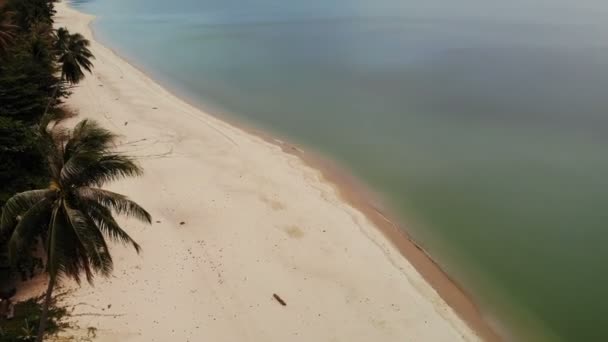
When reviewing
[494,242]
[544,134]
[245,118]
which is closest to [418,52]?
[544,134]

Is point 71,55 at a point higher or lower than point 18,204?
higher

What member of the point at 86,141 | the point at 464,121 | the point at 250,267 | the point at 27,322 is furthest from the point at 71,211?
the point at 464,121

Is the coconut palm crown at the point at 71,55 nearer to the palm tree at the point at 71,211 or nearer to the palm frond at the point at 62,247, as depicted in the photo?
the palm tree at the point at 71,211

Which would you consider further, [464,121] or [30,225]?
[464,121]

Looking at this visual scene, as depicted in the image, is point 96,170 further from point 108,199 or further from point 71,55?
point 71,55

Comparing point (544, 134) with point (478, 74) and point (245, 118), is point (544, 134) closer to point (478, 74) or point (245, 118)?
point (478, 74)

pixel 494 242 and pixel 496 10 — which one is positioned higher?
pixel 496 10

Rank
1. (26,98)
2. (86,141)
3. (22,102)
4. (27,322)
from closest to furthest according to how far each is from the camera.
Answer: (86,141) < (27,322) < (22,102) < (26,98)

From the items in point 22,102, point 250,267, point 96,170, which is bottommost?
point 250,267
